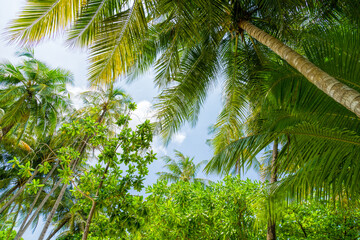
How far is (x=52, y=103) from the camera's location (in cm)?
1179

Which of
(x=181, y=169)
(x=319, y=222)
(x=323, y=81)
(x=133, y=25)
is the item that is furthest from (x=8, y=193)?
(x=323, y=81)

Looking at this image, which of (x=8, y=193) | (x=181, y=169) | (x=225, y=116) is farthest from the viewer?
(x=181, y=169)

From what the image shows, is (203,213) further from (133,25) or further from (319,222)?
(133,25)

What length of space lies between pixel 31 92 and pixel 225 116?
959cm

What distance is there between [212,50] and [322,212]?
4862mm

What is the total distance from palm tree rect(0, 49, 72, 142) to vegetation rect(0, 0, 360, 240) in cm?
679

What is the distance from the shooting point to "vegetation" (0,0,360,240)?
8.95 ft

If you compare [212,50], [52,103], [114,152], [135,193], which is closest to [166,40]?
[212,50]

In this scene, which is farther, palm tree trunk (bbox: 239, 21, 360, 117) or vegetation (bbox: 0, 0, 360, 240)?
vegetation (bbox: 0, 0, 360, 240)

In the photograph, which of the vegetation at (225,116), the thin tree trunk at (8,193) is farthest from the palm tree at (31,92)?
the vegetation at (225,116)

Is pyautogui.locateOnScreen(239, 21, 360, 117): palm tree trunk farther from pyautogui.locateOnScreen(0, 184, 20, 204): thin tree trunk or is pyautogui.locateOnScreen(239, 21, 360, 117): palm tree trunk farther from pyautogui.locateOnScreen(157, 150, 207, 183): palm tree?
pyautogui.locateOnScreen(0, 184, 20, 204): thin tree trunk

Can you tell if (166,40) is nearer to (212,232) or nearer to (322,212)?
(212,232)

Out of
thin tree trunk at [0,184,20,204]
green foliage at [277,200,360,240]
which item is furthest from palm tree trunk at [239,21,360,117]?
thin tree trunk at [0,184,20,204]

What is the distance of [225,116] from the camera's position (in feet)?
20.7
